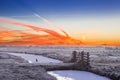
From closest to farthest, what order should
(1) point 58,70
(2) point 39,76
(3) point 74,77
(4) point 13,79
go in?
(4) point 13,79
(2) point 39,76
(3) point 74,77
(1) point 58,70

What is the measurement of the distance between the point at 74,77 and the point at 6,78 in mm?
8337

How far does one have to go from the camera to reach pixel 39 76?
30312 mm

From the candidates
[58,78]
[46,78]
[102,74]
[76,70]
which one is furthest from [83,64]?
[46,78]

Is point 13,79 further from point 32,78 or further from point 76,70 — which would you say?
Result: point 76,70

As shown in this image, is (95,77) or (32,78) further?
(95,77)

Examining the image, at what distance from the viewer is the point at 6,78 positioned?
28.1 meters

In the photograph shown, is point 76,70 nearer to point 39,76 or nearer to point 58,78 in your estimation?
point 58,78

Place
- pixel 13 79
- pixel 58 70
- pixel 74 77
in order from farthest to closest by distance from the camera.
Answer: pixel 58 70 → pixel 74 77 → pixel 13 79

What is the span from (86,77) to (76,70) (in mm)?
6328

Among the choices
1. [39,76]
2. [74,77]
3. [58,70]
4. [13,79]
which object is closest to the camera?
[13,79]

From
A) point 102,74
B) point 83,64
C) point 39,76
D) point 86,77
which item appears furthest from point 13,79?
point 83,64

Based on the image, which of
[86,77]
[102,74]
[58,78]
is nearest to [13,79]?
[58,78]

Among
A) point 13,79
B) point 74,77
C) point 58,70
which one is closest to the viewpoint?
point 13,79

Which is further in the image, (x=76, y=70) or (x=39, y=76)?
(x=76, y=70)
